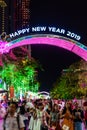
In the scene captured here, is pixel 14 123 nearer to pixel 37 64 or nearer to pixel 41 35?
pixel 41 35

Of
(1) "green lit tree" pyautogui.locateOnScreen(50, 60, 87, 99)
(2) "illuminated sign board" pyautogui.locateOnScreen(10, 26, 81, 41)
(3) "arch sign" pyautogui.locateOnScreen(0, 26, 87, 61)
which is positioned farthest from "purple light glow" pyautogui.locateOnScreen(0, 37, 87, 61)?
(1) "green lit tree" pyautogui.locateOnScreen(50, 60, 87, 99)

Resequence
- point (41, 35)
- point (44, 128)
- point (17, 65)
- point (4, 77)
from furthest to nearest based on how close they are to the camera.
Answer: point (17, 65)
point (4, 77)
point (41, 35)
point (44, 128)

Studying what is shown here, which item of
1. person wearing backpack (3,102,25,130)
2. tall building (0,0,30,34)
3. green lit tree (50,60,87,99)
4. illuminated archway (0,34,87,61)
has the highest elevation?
tall building (0,0,30,34)

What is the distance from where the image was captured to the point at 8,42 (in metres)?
28.0

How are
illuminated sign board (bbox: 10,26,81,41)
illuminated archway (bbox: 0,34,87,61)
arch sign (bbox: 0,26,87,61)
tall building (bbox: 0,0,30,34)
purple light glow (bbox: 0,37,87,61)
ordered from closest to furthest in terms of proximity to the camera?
illuminated sign board (bbox: 10,26,81,41)
arch sign (bbox: 0,26,87,61)
illuminated archway (bbox: 0,34,87,61)
purple light glow (bbox: 0,37,87,61)
tall building (bbox: 0,0,30,34)

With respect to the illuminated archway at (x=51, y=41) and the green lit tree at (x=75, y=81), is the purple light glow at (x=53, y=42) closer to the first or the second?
the illuminated archway at (x=51, y=41)

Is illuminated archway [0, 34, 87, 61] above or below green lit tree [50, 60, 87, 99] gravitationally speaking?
below

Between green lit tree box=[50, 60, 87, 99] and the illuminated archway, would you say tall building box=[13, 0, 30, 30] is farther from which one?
the illuminated archway

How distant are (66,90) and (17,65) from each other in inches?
816

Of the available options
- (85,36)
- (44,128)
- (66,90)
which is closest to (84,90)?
(66,90)

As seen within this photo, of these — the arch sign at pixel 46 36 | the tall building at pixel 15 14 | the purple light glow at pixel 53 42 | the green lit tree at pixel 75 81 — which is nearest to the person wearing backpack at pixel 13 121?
the arch sign at pixel 46 36

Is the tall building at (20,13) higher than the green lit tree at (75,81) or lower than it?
higher

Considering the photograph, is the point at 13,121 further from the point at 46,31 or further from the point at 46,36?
the point at 46,36

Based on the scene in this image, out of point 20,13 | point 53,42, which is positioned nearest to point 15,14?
point 20,13
